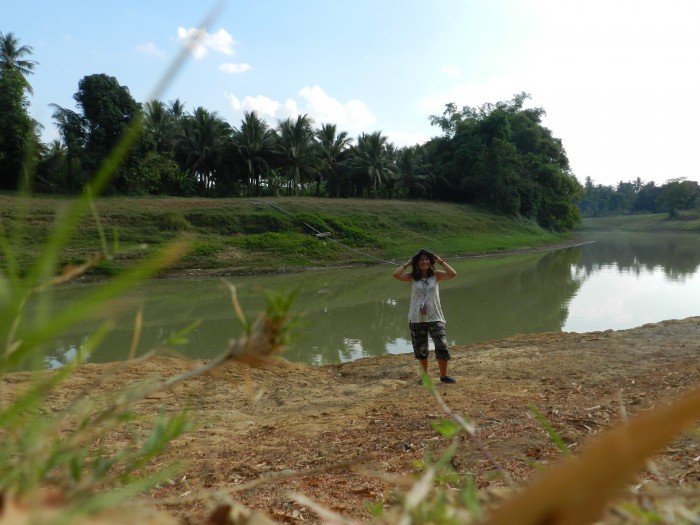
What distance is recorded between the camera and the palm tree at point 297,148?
37000 millimetres

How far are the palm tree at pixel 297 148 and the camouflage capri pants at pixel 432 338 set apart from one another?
1259 inches

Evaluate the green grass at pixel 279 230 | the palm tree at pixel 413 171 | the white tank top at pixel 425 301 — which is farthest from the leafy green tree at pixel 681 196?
the white tank top at pixel 425 301

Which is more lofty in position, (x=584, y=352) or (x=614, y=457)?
(x=614, y=457)

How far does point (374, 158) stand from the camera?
4094 centimetres

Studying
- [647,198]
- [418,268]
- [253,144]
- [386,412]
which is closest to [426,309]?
[418,268]

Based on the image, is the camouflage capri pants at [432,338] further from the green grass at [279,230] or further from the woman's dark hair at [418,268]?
the green grass at [279,230]

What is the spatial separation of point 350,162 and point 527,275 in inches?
929

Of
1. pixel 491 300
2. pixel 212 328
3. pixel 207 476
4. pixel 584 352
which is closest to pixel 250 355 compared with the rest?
pixel 207 476

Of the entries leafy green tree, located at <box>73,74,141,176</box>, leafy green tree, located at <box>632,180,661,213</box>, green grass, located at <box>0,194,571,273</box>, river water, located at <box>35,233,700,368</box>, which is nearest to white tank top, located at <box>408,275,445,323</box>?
river water, located at <box>35,233,700,368</box>

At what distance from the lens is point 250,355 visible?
1.92 ft

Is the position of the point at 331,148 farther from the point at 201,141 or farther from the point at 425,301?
the point at 425,301

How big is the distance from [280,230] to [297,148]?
43.1 feet

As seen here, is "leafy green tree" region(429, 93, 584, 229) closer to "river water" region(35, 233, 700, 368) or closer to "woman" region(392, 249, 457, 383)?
"river water" region(35, 233, 700, 368)

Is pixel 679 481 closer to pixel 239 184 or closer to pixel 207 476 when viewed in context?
pixel 207 476
